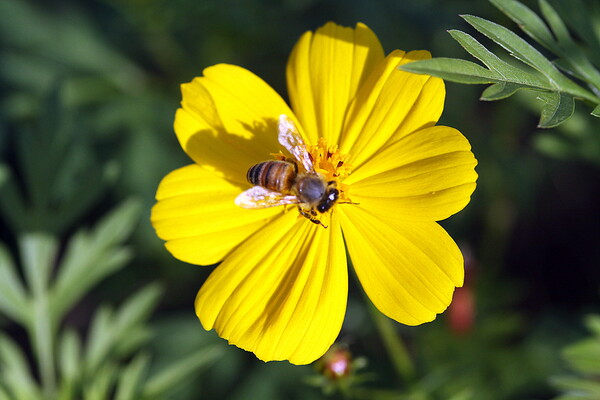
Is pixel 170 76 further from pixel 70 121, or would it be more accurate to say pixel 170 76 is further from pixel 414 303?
pixel 414 303

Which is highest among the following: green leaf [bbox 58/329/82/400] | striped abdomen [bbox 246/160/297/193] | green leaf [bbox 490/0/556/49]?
green leaf [bbox 490/0/556/49]

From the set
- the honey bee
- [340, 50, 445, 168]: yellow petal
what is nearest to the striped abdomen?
the honey bee

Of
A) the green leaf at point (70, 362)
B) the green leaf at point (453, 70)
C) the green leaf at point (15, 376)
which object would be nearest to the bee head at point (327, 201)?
the green leaf at point (453, 70)

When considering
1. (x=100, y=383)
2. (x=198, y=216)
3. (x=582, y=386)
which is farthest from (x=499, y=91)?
(x=100, y=383)

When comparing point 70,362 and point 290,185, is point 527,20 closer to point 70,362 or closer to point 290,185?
point 290,185

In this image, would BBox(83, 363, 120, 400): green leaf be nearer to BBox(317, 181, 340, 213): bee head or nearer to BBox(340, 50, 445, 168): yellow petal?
BBox(317, 181, 340, 213): bee head

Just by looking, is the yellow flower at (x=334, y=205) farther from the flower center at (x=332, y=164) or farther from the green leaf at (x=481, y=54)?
the green leaf at (x=481, y=54)

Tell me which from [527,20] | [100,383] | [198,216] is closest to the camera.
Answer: [527,20]

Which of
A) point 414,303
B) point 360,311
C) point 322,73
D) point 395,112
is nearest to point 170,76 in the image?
point 360,311
